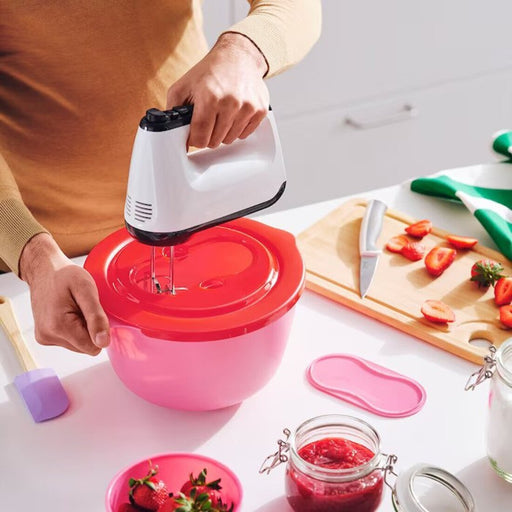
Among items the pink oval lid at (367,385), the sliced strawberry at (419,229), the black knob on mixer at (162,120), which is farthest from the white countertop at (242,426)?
the black knob on mixer at (162,120)

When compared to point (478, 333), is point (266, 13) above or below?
above

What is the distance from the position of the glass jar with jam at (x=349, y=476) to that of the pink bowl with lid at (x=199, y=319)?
14 cm

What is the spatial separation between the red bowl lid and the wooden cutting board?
19cm

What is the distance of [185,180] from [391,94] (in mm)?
2008

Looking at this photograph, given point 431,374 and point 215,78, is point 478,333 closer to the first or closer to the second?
point 431,374

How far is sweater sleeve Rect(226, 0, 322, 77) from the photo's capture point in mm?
1337

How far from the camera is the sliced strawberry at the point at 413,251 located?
4.60 feet

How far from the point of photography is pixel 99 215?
5.34ft

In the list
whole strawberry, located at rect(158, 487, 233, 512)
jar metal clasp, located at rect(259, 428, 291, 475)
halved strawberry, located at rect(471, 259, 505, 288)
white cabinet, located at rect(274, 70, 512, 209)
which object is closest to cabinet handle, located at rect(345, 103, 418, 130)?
white cabinet, located at rect(274, 70, 512, 209)

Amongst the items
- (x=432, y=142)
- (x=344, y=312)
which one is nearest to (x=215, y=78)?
(x=344, y=312)

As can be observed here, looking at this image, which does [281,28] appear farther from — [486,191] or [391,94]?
[391,94]

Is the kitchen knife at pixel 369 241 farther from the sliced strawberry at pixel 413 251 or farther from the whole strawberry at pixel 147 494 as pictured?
the whole strawberry at pixel 147 494

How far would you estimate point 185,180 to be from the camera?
3.29ft

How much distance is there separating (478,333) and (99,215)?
738 mm
